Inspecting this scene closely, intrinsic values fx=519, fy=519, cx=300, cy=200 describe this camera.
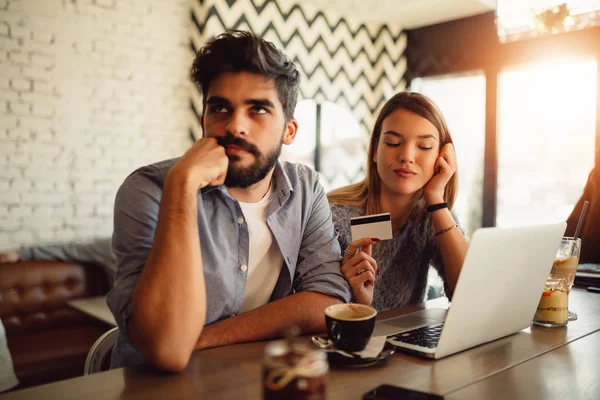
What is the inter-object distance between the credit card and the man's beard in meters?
0.29

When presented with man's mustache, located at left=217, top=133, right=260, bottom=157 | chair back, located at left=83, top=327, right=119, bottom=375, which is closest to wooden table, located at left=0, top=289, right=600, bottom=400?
chair back, located at left=83, top=327, right=119, bottom=375

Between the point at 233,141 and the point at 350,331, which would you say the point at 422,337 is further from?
the point at 233,141

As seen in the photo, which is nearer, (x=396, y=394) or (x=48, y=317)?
(x=396, y=394)

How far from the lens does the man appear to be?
1.04m

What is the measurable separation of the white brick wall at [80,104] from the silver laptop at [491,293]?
2857 millimetres

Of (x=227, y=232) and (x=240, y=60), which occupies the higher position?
(x=240, y=60)

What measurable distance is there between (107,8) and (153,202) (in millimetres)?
2921

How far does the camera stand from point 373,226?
1309 millimetres

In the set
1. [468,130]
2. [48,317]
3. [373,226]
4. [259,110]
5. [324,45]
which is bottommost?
[48,317]

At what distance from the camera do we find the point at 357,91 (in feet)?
17.4

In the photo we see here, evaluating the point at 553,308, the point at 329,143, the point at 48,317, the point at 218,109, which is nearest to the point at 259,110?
the point at 218,109

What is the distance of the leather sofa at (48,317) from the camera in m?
2.67

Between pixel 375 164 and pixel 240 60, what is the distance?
79 cm

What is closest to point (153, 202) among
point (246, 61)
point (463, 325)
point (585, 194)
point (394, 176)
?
point (246, 61)
